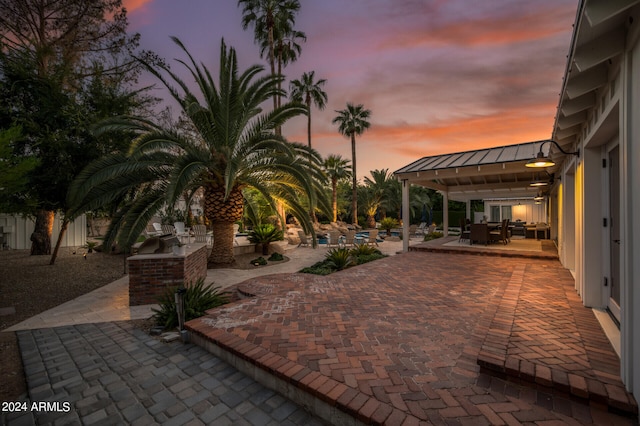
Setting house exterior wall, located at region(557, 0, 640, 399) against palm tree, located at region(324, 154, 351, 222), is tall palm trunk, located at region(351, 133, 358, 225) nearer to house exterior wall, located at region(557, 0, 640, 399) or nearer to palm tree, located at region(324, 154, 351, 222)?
palm tree, located at region(324, 154, 351, 222)

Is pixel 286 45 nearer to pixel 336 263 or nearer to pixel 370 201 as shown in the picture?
pixel 370 201

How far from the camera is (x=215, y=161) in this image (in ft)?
30.3

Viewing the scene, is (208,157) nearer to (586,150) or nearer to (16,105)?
(16,105)

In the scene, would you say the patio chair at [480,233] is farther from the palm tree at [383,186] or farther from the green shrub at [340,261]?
the palm tree at [383,186]

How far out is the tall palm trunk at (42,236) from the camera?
12.1 m

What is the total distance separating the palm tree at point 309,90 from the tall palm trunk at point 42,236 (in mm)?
23411

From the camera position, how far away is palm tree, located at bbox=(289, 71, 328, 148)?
3034cm

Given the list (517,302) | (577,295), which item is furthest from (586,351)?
(577,295)

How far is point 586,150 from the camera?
14.7 feet

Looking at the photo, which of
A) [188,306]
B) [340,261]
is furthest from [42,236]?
[340,261]

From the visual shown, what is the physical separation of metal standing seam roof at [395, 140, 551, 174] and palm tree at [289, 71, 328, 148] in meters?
20.0

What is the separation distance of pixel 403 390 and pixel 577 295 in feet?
15.6

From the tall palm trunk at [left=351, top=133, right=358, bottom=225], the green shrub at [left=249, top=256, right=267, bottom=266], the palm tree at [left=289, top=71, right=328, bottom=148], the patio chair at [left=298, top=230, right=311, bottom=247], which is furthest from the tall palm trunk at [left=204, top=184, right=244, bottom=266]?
the palm tree at [left=289, top=71, right=328, bottom=148]

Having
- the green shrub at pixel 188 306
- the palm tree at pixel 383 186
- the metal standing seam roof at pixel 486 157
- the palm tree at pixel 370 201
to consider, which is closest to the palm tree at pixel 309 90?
the palm tree at pixel 383 186
